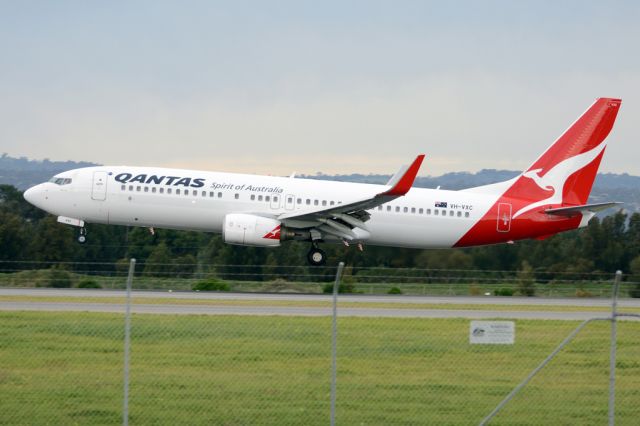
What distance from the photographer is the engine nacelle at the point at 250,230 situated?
3509 centimetres

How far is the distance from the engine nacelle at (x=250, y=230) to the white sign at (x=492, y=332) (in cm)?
2209

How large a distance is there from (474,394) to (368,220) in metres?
21.3

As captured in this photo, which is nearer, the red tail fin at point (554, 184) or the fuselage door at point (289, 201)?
the fuselage door at point (289, 201)

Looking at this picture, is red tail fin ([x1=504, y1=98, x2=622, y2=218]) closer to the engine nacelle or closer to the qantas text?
the engine nacelle

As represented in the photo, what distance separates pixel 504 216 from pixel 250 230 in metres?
9.43

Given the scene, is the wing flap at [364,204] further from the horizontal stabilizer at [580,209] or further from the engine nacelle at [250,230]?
the horizontal stabilizer at [580,209]

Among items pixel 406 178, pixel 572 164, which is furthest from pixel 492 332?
pixel 572 164

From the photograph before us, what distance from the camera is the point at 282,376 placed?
15602 mm

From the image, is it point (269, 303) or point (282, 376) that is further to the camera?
point (269, 303)

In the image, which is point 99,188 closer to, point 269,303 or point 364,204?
point 364,204

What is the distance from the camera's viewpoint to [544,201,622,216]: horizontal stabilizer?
3547 centimetres

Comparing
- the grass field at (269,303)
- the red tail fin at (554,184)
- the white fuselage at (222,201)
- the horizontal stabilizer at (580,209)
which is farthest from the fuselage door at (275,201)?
the horizontal stabilizer at (580,209)

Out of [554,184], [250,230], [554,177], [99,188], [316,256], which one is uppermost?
[554,177]

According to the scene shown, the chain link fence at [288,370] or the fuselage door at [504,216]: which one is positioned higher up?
the fuselage door at [504,216]
